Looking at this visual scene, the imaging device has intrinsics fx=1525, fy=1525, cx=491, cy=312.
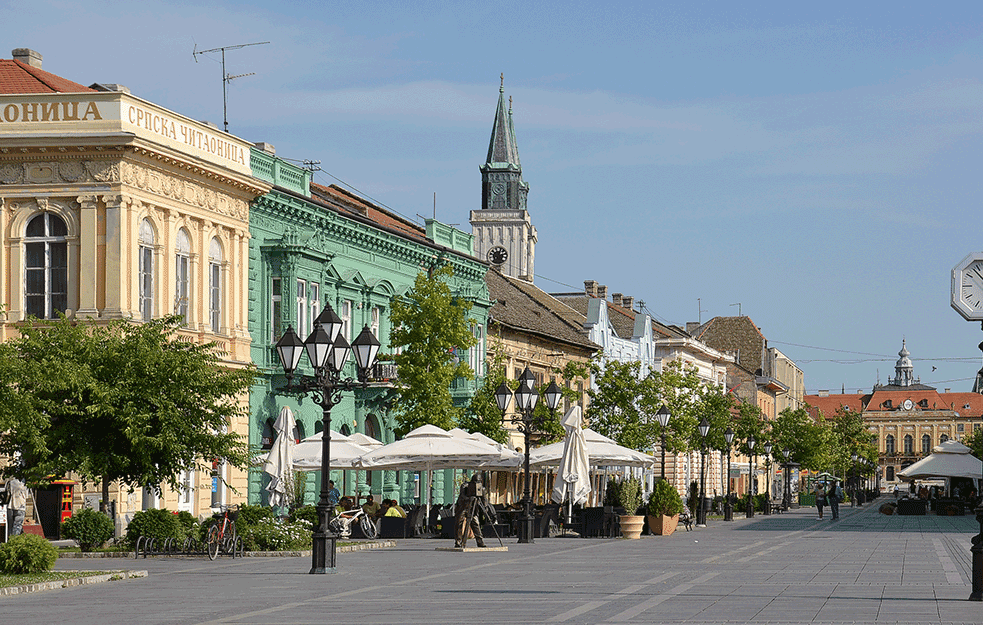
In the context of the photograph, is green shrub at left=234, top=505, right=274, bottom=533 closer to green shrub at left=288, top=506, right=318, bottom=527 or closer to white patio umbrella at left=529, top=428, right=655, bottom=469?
green shrub at left=288, top=506, right=318, bottom=527

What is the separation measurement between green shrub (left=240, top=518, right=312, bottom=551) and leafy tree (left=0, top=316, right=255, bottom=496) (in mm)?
1833

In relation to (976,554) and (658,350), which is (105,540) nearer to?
(976,554)

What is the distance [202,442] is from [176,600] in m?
11.1

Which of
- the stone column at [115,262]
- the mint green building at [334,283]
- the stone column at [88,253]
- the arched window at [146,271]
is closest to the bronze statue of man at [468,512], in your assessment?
the mint green building at [334,283]

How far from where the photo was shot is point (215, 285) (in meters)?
39.3

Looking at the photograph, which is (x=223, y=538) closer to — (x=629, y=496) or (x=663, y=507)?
(x=629, y=496)

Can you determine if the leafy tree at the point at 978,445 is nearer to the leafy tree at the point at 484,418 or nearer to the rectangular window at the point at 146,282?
the leafy tree at the point at 484,418

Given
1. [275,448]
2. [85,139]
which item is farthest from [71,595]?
[85,139]

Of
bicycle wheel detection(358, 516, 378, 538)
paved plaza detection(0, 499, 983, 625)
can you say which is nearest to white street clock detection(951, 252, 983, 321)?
paved plaza detection(0, 499, 983, 625)

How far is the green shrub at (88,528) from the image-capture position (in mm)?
28328

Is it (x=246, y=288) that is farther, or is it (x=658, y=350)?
(x=658, y=350)

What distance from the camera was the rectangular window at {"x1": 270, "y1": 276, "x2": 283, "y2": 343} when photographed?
137 feet

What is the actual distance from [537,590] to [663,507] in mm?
20957

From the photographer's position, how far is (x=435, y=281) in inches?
1757
